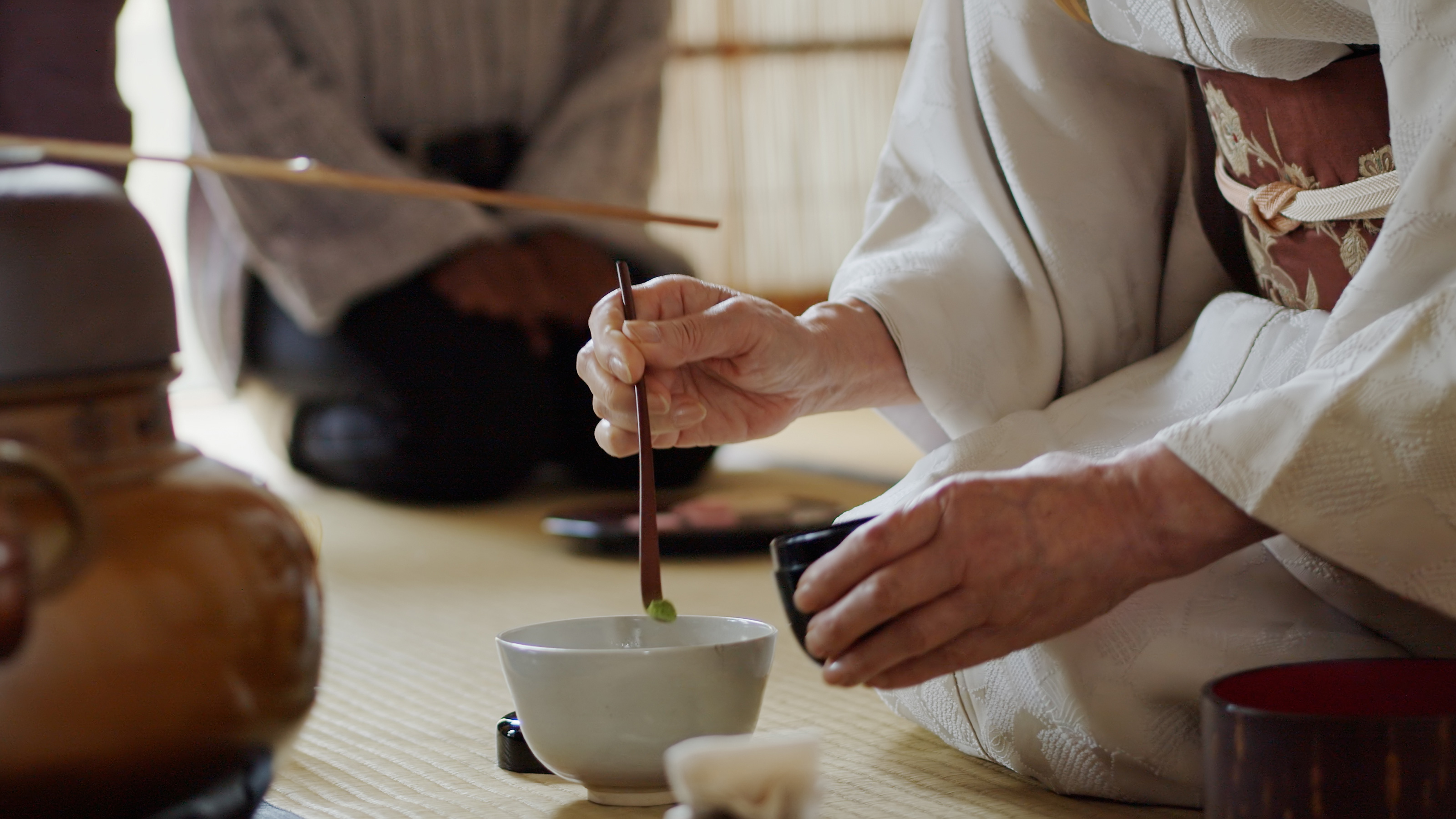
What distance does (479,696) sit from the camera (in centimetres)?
135

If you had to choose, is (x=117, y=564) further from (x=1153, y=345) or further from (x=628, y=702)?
(x=1153, y=345)

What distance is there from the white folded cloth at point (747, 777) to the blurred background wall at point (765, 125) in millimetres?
3725

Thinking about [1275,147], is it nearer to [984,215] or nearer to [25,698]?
[984,215]

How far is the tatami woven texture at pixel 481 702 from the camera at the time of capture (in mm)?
1004

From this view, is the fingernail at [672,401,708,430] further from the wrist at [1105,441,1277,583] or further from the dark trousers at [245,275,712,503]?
the dark trousers at [245,275,712,503]

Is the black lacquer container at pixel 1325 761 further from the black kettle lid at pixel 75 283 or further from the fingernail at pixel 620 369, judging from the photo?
the black kettle lid at pixel 75 283

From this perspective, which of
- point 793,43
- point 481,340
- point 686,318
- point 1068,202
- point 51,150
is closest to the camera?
point 51,150

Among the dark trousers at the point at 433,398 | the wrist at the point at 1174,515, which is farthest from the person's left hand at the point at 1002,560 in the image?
the dark trousers at the point at 433,398

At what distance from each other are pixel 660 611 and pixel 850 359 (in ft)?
1.00

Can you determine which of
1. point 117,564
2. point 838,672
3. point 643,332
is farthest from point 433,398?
point 117,564

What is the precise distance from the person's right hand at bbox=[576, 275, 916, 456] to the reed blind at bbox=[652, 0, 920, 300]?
309 centimetres

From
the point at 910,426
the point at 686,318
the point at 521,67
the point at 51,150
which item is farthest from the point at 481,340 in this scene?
the point at 51,150

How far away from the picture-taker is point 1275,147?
42.8 inches

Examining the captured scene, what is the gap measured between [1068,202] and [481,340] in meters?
1.69
